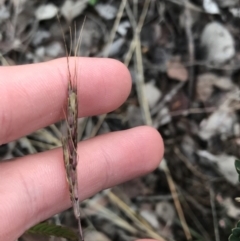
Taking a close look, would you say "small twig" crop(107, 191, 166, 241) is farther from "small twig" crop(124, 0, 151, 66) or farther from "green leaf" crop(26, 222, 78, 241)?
"small twig" crop(124, 0, 151, 66)

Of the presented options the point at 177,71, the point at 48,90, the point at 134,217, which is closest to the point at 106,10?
the point at 177,71

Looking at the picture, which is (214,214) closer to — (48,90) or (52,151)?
(52,151)

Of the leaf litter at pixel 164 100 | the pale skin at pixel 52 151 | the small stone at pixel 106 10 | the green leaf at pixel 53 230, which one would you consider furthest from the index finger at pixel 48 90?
the small stone at pixel 106 10

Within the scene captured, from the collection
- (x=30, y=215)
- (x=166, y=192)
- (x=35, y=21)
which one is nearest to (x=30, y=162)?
(x=30, y=215)

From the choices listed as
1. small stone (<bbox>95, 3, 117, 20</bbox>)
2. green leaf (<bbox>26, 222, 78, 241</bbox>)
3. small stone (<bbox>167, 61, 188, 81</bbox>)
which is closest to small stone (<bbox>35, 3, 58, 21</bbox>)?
small stone (<bbox>95, 3, 117, 20</bbox>)

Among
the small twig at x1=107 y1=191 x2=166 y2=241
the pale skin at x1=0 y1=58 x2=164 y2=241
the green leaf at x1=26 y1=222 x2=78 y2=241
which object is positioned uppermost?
the pale skin at x1=0 y1=58 x2=164 y2=241

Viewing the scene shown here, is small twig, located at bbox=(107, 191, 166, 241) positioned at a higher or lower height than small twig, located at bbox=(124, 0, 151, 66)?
lower

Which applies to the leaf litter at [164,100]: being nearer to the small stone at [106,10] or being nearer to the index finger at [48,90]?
the small stone at [106,10]
